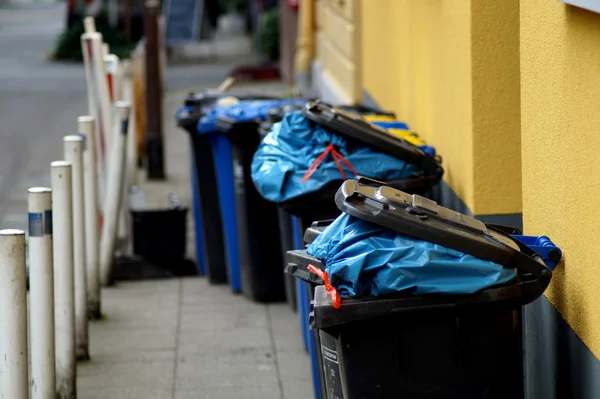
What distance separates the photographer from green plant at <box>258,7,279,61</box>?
80.7 feet

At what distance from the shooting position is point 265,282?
25.5 feet

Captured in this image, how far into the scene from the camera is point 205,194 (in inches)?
325

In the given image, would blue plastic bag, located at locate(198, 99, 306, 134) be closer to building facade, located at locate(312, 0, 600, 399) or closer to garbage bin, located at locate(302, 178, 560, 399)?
building facade, located at locate(312, 0, 600, 399)

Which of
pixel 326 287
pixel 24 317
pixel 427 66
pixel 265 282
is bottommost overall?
pixel 265 282

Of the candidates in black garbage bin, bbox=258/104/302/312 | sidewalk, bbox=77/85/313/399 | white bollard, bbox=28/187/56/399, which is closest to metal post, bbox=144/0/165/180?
sidewalk, bbox=77/85/313/399

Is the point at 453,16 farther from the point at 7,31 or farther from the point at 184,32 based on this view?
the point at 7,31

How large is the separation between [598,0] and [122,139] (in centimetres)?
527

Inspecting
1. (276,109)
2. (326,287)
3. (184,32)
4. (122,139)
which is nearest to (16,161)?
(122,139)

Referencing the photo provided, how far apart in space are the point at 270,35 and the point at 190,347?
59.8 ft

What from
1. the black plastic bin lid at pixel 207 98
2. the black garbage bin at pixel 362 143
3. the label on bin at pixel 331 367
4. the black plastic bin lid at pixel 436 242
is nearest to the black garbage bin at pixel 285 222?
the black garbage bin at pixel 362 143

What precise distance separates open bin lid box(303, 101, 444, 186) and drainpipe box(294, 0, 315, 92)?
466 inches

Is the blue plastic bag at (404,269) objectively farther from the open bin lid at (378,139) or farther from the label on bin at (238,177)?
the label on bin at (238,177)

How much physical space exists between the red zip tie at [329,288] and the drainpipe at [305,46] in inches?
541

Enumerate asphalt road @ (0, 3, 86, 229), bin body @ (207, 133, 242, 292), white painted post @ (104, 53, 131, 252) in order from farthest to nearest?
asphalt road @ (0, 3, 86, 229)
white painted post @ (104, 53, 131, 252)
bin body @ (207, 133, 242, 292)
